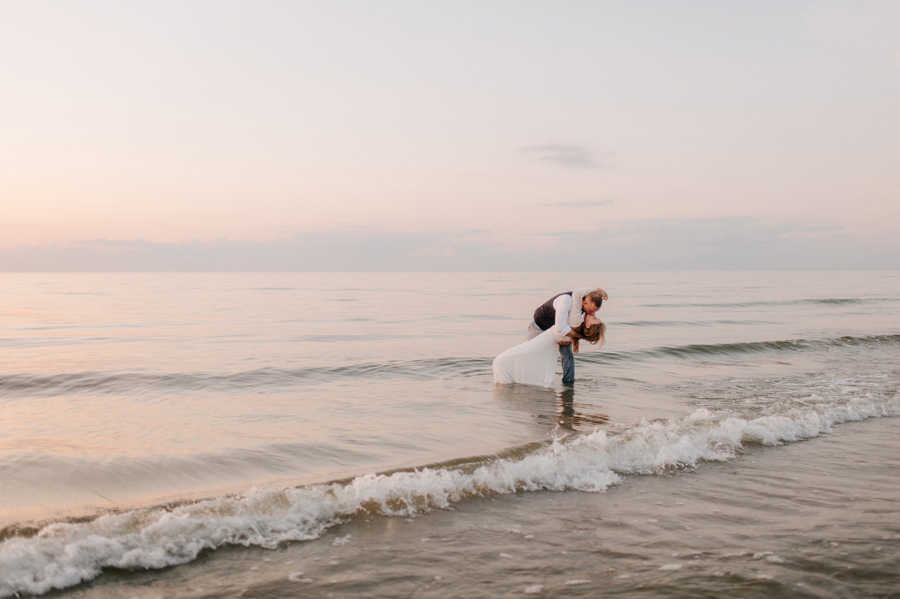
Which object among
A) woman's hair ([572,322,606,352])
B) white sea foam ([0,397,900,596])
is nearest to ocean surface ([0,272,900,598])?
white sea foam ([0,397,900,596])

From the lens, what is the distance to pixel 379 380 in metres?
11.3

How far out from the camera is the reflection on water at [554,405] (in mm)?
7883

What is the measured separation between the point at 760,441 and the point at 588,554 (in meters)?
4.30

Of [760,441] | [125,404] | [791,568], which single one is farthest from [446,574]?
[125,404]

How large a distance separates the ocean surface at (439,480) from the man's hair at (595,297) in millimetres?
1699

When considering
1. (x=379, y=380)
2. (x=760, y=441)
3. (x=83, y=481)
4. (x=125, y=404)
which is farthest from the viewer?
(x=379, y=380)

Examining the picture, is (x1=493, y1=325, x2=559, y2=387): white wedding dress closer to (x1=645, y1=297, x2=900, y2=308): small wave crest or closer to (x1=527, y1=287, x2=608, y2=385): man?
(x1=527, y1=287, x2=608, y2=385): man

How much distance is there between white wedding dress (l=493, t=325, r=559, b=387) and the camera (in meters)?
10.1

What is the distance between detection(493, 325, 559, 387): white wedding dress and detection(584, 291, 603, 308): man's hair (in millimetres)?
887

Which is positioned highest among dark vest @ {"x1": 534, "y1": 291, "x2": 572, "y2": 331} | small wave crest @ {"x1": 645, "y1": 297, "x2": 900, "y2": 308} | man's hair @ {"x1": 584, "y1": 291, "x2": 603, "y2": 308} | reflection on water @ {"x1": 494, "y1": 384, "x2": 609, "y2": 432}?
man's hair @ {"x1": 584, "y1": 291, "x2": 603, "y2": 308}

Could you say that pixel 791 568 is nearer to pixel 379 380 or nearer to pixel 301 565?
pixel 301 565

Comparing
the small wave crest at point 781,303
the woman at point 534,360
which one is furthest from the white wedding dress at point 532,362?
the small wave crest at point 781,303

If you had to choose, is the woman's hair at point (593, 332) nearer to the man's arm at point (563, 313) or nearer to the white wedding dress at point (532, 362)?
the man's arm at point (563, 313)

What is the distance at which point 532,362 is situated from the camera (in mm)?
10258
